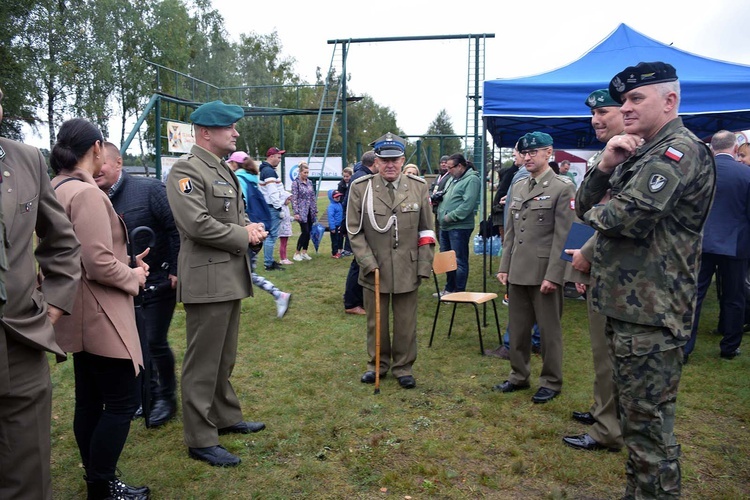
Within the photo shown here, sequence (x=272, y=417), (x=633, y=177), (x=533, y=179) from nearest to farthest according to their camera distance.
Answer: (x=633, y=177)
(x=272, y=417)
(x=533, y=179)

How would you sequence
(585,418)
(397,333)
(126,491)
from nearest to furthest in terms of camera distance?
(126,491)
(585,418)
(397,333)

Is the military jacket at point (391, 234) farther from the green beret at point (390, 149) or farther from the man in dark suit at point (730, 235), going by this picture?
the man in dark suit at point (730, 235)

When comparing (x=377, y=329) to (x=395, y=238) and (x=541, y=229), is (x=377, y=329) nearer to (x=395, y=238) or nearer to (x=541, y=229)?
(x=395, y=238)

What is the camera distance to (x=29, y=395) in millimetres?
1979

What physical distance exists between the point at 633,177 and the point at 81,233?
2.56 meters

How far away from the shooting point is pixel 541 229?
178 inches

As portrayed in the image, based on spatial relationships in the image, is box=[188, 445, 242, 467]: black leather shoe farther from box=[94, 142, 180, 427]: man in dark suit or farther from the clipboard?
the clipboard

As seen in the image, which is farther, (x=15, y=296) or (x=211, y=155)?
(x=211, y=155)

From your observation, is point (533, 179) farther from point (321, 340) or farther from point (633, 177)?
point (321, 340)

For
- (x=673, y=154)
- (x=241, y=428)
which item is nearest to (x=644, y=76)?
(x=673, y=154)

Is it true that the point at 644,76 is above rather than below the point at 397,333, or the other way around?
above

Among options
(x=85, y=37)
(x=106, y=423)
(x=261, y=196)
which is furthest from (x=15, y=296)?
(x=85, y=37)

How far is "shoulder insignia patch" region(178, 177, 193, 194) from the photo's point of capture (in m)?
3.33

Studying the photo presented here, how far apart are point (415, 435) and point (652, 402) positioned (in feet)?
6.03
